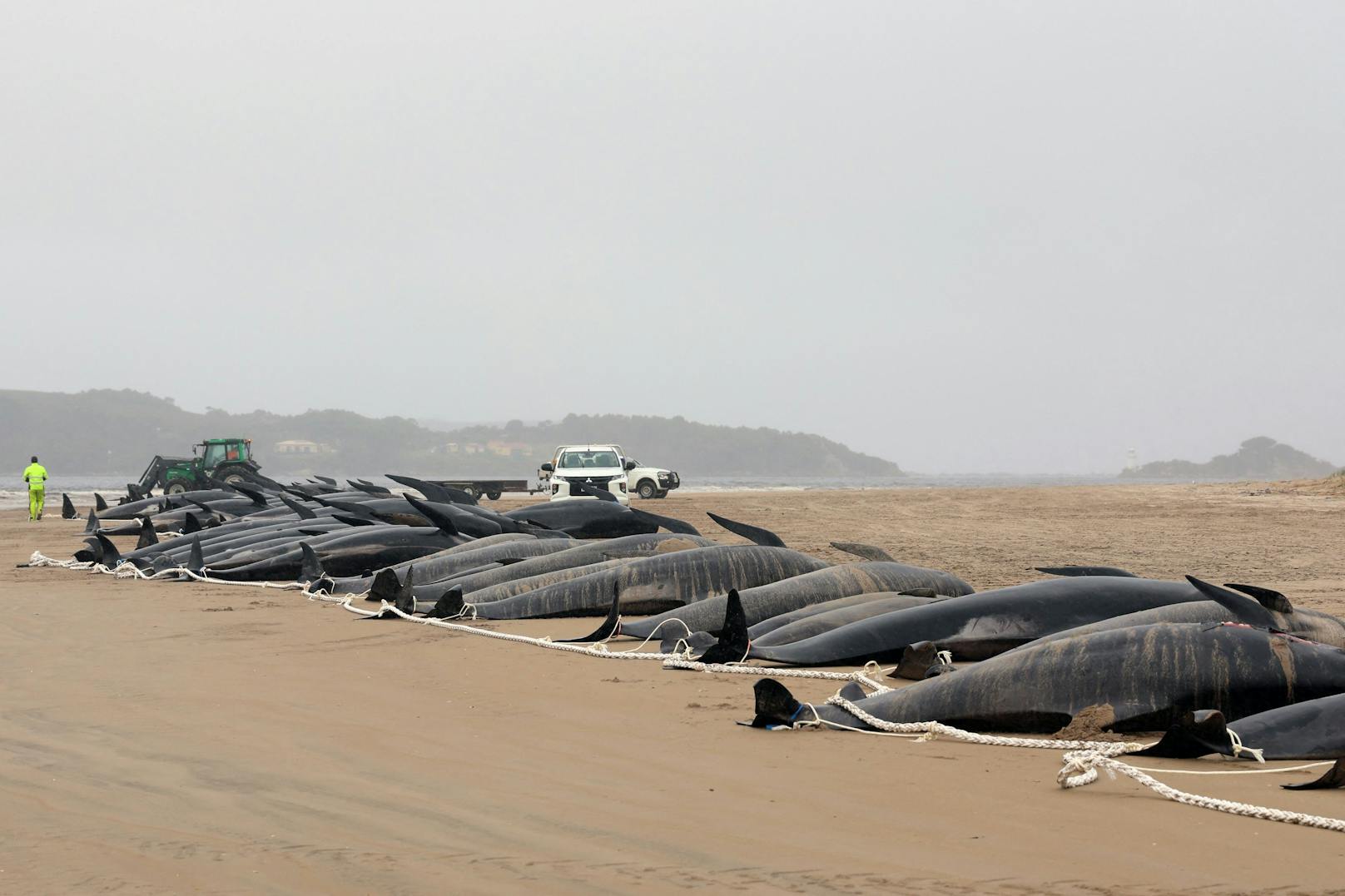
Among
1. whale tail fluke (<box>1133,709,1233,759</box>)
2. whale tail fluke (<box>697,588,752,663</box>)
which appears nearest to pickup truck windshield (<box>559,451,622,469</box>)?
whale tail fluke (<box>697,588,752,663</box>)

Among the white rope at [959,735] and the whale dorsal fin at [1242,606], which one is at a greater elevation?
the whale dorsal fin at [1242,606]

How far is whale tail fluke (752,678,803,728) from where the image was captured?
17.3 feet

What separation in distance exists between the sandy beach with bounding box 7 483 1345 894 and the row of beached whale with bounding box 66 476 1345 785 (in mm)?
288

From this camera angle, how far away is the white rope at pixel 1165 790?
146 inches

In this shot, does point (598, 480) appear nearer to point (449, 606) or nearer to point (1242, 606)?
point (449, 606)

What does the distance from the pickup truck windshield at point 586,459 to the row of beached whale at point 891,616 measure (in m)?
16.3

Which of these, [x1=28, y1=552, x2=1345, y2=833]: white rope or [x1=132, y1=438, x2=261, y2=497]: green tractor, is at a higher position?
[x1=132, y1=438, x2=261, y2=497]: green tractor

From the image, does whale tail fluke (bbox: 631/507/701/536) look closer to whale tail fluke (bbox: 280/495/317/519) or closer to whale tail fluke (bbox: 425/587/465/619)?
whale tail fluke (bbox: 425/587/465/619)

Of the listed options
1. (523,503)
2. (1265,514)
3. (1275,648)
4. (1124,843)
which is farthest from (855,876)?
(523,503)

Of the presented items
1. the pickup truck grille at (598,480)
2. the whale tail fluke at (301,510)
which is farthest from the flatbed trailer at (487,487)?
the whale tail fluke at (301,510)

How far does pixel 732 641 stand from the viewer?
7055mm

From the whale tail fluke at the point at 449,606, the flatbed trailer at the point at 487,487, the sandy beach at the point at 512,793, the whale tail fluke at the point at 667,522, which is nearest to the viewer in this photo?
the sandy beach at the point at 512,793

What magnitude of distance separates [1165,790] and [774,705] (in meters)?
1.71

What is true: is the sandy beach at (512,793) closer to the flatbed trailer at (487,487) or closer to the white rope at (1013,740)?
the white rope at (1013,740)
